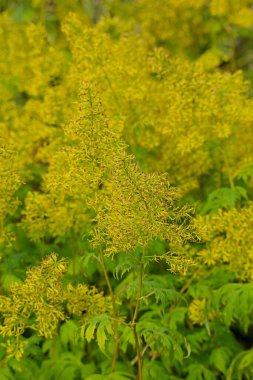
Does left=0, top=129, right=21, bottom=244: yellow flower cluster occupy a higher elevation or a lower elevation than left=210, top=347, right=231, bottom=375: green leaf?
higher

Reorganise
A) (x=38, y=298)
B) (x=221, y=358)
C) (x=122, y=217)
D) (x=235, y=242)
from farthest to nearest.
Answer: (x=221, y=358) → (x=235, y=242) → (x=38, y=298) → (x=122, y=217)

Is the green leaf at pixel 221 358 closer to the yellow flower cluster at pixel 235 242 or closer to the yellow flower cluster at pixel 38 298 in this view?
the yellow flower cluster at pixel 235 242

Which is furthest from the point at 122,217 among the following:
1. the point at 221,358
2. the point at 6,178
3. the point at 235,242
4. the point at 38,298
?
the point at 221,358

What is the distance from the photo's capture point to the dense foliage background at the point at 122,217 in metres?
4.23

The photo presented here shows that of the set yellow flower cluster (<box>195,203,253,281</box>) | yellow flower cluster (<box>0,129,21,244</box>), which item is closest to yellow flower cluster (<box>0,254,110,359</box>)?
yellow flower cluster (<box>0,129,21,244</box>)

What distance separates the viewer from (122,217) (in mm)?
4004

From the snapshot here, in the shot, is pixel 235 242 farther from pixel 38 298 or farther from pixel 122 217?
pixel 38 298

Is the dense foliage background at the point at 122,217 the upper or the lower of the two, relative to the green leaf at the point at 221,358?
upper

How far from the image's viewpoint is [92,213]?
587 centimetres

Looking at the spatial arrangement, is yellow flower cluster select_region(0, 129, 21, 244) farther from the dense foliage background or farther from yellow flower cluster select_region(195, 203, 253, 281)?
yellow flower cluster select_region(195, 203, 253, 281)

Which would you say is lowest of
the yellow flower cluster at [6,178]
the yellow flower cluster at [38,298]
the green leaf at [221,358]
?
the green leaf at [221,358]

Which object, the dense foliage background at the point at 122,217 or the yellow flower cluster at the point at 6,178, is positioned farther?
the yellow flower cluster at the point at 6,178

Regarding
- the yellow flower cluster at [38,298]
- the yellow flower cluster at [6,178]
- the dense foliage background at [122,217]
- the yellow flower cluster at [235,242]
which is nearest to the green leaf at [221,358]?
the dense foliage background at [122,217]

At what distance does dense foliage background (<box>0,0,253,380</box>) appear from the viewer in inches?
167
